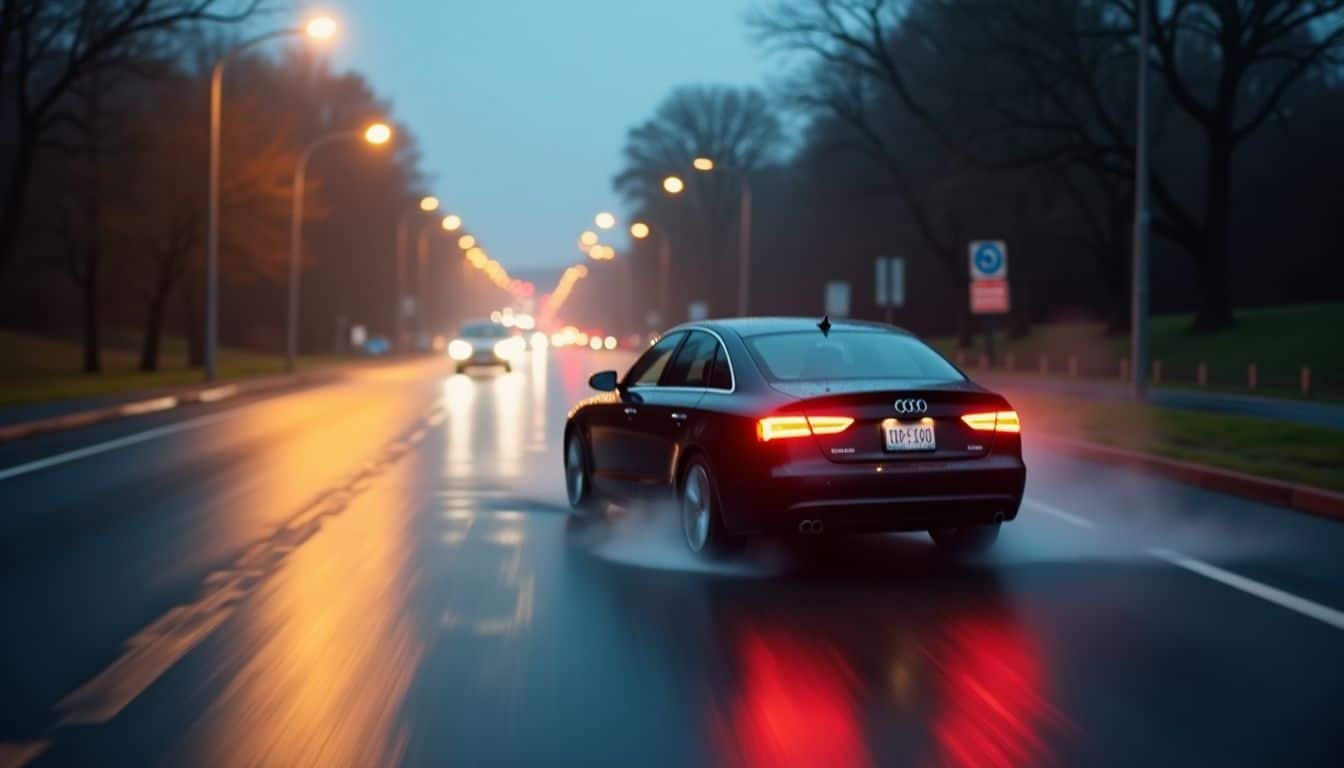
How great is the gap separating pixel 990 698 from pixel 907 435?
320 cm

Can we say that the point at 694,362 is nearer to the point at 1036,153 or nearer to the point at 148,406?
the point at 148,406

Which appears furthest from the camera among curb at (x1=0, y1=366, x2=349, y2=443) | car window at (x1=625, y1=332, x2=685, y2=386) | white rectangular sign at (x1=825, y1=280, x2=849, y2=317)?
white rectangular sign at (x1=825, y1=280, x2=849, y2=317)

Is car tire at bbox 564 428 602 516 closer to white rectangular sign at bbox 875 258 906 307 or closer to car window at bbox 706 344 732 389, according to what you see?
car window at bbox 706 344 732 389

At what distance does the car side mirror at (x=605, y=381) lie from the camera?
13.0 m

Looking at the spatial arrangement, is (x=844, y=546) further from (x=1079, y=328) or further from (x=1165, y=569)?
(x=1079, y=328)

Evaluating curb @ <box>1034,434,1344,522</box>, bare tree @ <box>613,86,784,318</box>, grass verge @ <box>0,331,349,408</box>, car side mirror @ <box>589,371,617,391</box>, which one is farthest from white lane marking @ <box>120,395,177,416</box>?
bare tree @ <box>613,86,784,318</box>

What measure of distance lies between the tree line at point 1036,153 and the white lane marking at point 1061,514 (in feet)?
87.4

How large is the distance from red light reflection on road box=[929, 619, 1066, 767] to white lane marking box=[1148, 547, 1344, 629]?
1.62 metres

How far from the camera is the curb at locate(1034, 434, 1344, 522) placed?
1362 centimetres

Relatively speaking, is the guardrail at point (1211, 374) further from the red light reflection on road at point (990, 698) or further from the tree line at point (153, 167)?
A: the red light reflection on road at point (990, 698)

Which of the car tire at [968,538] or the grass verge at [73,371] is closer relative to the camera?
the car tire at [968,538]

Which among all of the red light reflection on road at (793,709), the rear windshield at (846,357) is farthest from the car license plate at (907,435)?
the red light reflection on road at (793,709)

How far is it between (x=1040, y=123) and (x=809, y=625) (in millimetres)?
37296

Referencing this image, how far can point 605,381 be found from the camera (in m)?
13.1
